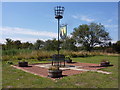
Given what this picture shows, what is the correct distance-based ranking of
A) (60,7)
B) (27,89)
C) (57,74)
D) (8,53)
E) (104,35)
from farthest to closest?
(104,35) < (8,53) < (60,7) < (57,74) < (27,89)

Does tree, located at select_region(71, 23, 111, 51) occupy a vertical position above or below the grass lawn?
above

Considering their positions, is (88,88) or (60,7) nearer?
(88,88)

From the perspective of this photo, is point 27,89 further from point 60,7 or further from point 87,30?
point 87,30

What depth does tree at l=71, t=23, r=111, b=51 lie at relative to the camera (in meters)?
36.4

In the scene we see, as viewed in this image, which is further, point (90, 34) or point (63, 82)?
point (90, 34)

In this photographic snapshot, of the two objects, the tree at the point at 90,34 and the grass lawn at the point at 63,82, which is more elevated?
the tree at the point at 90,34

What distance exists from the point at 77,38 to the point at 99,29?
18.7 feet

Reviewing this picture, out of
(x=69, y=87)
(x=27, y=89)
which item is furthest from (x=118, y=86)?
(x=27, y=89)

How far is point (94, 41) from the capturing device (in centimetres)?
3678

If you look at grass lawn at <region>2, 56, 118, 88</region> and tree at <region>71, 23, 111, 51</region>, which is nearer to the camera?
grass lawn at <region>2, 56, 118, 88</region>

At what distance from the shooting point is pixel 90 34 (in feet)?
122

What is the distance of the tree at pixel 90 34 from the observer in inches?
1432

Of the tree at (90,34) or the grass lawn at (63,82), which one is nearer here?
the grass lawn at (63,82)

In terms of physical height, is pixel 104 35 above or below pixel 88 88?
above
